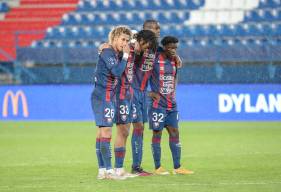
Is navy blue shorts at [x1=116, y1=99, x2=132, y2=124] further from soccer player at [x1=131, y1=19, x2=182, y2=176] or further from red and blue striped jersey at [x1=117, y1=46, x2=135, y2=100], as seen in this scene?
soccer player at [x1=131, y1=19, x2=182, y2=176]

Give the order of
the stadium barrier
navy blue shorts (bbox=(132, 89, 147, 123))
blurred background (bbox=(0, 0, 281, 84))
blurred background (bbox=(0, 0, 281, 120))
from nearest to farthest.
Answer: navy blue shorts (bbox=(132, 89, 147, 123)) → the stadium barrier → blurred background (bbox=(0, 0, 281, 120)) → blurred background (bbox=(0, 0, 281, 84))

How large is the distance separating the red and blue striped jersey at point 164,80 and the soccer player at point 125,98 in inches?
14.8

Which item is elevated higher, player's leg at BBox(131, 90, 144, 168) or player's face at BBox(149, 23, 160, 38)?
player's face at BBox(149, 23, 160, 38)

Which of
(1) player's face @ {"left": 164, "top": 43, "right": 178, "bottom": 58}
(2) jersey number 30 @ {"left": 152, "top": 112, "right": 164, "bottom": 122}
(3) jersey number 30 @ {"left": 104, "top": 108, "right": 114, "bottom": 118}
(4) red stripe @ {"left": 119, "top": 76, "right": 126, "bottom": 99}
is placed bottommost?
(2) jersey number 30 @ {"left": 152, "top": 112, "right": 164, "bottom": 122}

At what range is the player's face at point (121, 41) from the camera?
372 inches

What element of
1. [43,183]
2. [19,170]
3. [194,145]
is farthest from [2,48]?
[43,183]

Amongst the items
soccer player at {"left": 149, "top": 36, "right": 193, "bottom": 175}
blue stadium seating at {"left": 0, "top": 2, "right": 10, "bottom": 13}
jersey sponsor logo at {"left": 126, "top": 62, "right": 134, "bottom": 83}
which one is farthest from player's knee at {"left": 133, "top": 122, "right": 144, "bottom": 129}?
blue stadium seating at {"left": 0, "top": 2, "right": 10, "bottom": 13}

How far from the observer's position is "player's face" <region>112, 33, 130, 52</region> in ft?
31.0

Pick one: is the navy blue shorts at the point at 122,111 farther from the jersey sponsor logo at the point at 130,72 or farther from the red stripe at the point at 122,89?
the jersey sponsor logo at the point at 130,72

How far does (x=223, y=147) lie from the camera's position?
45.9ft

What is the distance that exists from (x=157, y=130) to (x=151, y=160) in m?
1.90

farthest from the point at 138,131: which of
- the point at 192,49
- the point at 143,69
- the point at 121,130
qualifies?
the point at 192,49

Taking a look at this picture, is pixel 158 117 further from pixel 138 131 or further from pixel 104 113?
pixel 104 113

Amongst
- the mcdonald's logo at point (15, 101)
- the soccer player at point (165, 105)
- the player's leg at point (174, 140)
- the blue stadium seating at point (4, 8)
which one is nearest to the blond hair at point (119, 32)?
the soccer player at point (165, 105)
